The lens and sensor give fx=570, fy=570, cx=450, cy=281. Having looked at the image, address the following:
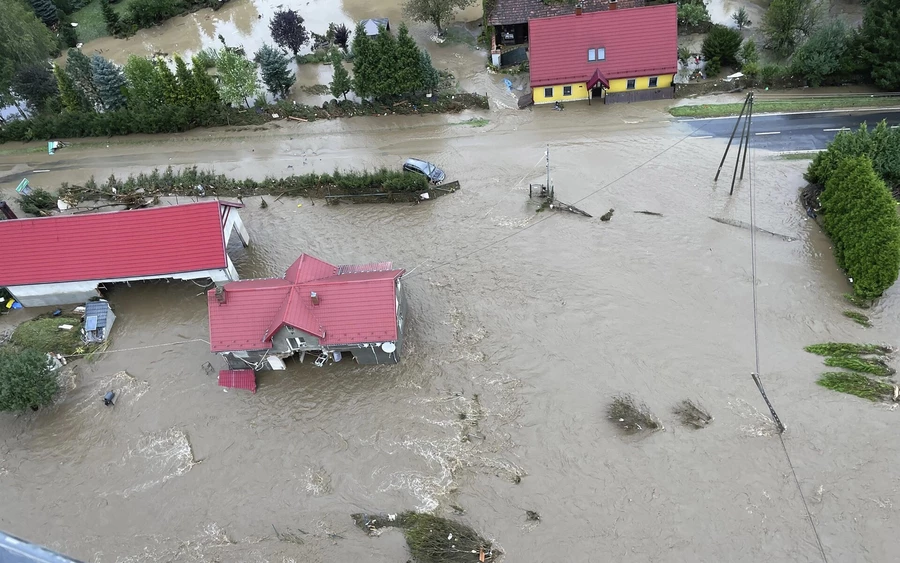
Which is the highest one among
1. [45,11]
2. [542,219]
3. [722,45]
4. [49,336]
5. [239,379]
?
[45,11]

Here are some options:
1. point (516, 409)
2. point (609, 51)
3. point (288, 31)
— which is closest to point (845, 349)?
point (516, 409)

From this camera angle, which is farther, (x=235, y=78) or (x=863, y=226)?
(x=235, y=78)

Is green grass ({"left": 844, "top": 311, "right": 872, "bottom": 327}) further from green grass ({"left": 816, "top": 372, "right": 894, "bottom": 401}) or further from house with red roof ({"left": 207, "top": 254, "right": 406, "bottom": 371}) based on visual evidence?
house with red roof ({"left": 207, "top": 254, "right": 406, "bottom": 371})

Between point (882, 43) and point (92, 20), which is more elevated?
point (92, 20)

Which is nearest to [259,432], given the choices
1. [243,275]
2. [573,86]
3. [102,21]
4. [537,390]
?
[243,275]

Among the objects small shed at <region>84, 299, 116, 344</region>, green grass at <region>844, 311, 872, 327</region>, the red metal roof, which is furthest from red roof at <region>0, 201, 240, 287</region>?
green grass at <region>844, 311, 872, 327</region>

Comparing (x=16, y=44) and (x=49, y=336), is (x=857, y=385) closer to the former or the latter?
(x=49, y=336)
